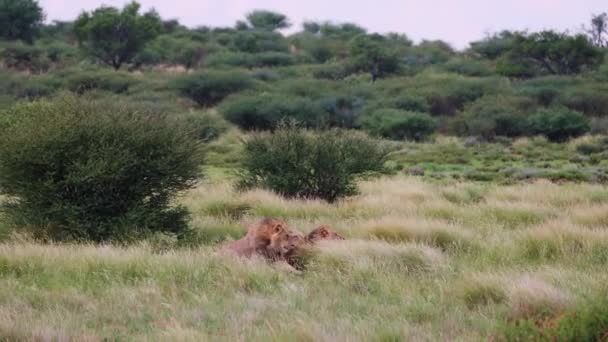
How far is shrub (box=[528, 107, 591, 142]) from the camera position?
39531mm

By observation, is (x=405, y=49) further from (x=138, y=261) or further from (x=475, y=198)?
(x=138, y=261)

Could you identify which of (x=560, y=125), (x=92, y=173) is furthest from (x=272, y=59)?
(x=92, y=173)

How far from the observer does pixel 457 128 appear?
43531 mm

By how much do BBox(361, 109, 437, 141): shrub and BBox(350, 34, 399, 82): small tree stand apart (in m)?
20.2

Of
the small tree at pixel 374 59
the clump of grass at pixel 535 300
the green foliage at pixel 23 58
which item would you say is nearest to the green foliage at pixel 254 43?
the small tree at pixel 374 59

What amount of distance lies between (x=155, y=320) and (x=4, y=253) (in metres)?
3.18

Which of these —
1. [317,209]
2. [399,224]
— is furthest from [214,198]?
[399,224]

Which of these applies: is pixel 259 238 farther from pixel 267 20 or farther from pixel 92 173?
pixel 267 20

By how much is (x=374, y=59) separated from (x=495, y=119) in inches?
879

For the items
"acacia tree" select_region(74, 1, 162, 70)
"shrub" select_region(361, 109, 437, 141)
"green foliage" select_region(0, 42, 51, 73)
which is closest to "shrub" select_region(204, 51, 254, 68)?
"acacia tree" select_region(74, 1, 162, 70)

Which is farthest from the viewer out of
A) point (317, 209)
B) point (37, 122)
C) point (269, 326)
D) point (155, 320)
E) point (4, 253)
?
point (317, 209)

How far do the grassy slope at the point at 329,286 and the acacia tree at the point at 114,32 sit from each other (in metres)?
52.1

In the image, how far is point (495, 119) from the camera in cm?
4131

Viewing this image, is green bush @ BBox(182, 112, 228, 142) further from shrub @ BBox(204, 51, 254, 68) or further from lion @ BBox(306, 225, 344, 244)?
lion @ BBox(306, 225, 344, 244)
